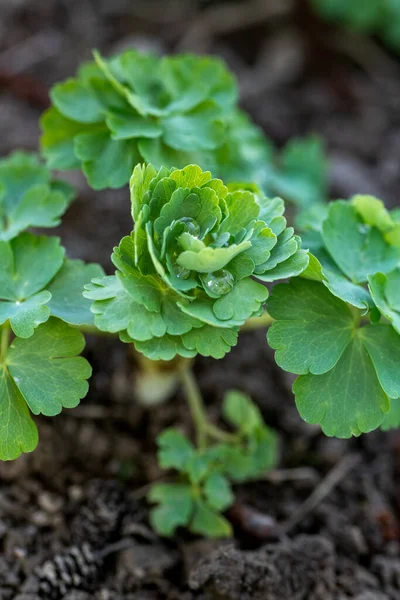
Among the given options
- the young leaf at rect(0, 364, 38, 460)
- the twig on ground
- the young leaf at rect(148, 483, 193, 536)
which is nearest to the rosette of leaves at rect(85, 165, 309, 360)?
the young leaf at rect(0, 364, 38, 460)

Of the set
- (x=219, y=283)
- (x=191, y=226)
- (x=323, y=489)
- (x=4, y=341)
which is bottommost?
(x=323, y=489)

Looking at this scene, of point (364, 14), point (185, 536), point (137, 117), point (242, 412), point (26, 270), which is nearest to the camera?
point (26, 270)

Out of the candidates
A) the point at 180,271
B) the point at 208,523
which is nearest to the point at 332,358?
the point at 180,271

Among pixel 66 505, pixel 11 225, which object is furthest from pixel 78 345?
pixel 66 505

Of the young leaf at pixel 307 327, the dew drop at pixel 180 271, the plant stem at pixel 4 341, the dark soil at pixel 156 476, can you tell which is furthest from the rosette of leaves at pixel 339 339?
the plant stem at pixel 4 341

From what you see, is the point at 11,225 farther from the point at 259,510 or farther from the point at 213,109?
the point at 259,510

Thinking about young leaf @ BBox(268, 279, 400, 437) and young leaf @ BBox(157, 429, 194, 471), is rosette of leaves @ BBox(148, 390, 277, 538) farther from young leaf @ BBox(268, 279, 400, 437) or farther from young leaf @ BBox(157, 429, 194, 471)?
young leaf @ BBox(268, 279, 400, 437)

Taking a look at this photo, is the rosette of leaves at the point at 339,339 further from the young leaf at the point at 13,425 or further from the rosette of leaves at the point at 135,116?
the young leaf at the point at 13,425

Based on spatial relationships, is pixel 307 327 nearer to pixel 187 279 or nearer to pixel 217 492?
pixel 187 279
